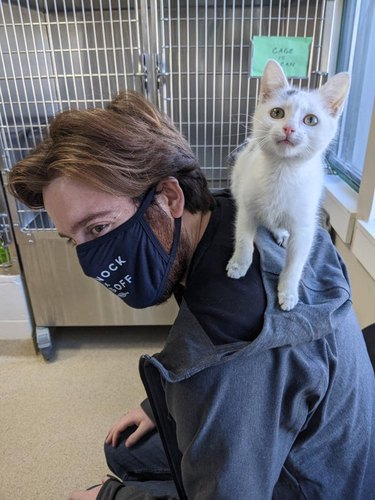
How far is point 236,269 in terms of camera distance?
0.67m

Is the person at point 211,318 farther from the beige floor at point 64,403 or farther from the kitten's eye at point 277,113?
the beige floor at point 64,403

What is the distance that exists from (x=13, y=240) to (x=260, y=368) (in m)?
1.39

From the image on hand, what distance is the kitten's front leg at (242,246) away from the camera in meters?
0.67

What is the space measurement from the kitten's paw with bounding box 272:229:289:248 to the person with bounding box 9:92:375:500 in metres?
0.02

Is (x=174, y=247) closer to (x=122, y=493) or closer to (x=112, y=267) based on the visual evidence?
(x=112, y=267)

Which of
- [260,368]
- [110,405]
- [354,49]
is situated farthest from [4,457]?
[354,49]

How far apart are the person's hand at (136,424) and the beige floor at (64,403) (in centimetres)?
40

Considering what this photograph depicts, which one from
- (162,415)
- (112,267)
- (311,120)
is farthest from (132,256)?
(311,120)

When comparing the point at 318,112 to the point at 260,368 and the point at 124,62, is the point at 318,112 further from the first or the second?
the point at 124,62

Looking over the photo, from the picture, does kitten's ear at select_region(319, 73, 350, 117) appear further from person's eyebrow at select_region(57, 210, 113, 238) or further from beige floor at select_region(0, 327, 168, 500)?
beige floor at select_region(0, 327, 168, 500)

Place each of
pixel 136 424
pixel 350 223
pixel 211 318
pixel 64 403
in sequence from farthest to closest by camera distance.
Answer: pixel 64 403 < pixel 350 223 < pixel 136 424 < pixel 211 318

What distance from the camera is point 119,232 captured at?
72 centimetres

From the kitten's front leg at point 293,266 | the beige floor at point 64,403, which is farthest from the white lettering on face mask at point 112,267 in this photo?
the beige floor at point 64,403

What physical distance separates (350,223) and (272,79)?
0.73m
